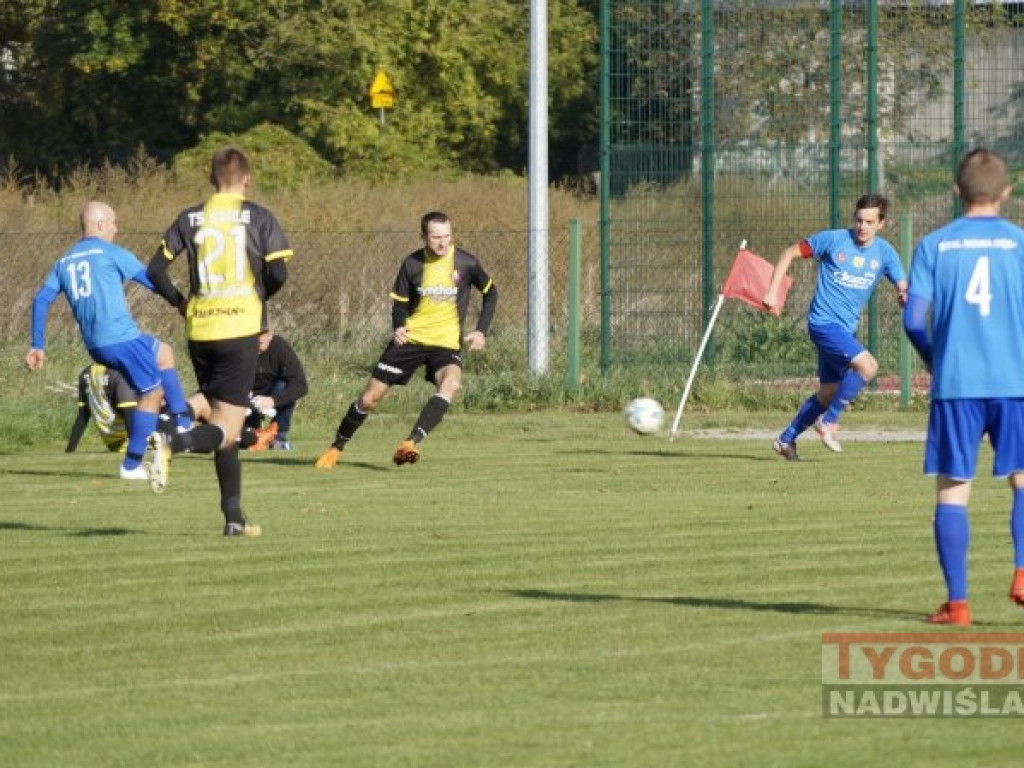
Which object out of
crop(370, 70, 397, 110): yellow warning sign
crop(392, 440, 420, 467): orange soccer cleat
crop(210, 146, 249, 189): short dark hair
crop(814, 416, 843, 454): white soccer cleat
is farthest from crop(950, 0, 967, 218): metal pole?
crop(370, 70, 397, 110): yellow warning sign

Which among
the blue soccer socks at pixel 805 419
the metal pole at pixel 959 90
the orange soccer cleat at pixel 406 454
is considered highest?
the metal pole at pixel 959 90

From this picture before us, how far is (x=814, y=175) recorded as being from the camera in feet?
77.5

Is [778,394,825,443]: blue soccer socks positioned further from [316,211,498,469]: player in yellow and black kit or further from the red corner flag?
the red corner flag

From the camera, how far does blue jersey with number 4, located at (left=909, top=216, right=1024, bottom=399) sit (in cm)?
869

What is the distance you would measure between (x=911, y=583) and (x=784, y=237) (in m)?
13.7

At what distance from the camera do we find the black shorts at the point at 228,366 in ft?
38.8

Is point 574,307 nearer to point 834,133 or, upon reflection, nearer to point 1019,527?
point 834,133

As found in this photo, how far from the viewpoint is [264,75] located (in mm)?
40938

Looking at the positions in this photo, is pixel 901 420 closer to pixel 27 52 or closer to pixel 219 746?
pixel 219 746

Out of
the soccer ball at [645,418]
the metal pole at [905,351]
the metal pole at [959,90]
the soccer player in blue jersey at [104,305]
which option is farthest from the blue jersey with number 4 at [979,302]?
the metal pole at [959,90]

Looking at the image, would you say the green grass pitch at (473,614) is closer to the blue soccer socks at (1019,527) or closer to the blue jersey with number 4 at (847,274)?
the blue soccer socks at (1019,527)

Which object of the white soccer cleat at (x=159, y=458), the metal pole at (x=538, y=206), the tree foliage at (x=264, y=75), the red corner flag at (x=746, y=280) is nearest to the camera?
the white soccer cleat at (x=159, y=458)

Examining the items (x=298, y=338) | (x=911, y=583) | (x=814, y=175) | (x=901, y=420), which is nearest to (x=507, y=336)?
(x=298, y=338)

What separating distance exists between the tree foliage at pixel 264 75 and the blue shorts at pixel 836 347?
2334cm
